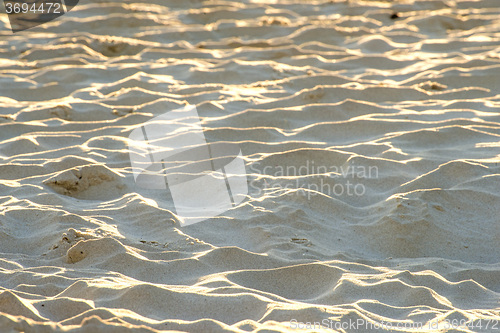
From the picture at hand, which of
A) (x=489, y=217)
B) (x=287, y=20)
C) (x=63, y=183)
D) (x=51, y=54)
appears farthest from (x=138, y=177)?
(x=287, y=20)

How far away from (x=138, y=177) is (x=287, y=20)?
3278mm

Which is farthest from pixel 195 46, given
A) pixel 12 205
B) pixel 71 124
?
pixel 12 205

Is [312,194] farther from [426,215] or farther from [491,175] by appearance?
[491,175]

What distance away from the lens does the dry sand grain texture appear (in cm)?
242

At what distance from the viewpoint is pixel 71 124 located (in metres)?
4.24

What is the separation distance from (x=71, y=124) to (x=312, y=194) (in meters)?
1.80

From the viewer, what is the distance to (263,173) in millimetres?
3643

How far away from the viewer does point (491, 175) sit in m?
3.49

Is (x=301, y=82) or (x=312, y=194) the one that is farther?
(x=301, y=82)

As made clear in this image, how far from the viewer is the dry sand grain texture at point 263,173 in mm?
2418

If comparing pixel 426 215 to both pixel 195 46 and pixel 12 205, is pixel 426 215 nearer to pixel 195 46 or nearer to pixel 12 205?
pixel 12 205

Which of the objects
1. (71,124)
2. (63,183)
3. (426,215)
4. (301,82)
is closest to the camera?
(426,215)

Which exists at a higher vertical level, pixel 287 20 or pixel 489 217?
pixel 287 20

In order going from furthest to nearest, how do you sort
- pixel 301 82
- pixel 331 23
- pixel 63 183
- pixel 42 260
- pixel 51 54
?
pixel 331 23 < pixel 51 54 < pixel 301 82 < pixel 63 183 < pixel 42 260
